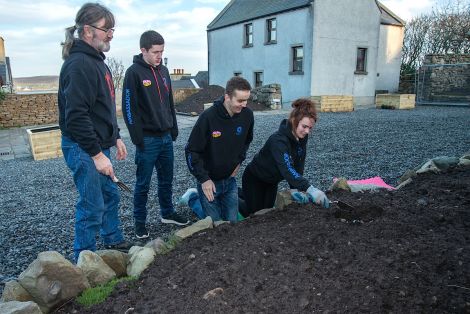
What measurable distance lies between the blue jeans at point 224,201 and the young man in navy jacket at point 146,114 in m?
0.53

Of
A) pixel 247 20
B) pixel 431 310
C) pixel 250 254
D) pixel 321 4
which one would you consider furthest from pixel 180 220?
pixel 247 20

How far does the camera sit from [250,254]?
235 centimetres

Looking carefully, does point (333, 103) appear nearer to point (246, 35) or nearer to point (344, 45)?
point (344, 45)

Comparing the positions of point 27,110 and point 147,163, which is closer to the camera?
point 147,163

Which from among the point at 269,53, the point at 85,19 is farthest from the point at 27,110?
the point at 85,19

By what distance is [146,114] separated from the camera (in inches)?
138

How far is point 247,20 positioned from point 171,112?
1992 cm

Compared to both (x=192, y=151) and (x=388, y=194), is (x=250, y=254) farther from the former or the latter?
(x=388, y=194)

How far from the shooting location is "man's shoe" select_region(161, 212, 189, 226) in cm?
383

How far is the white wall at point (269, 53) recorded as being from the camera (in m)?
19.1

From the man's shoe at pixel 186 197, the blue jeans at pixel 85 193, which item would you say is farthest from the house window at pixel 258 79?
the blue jeans at pixel 85 193

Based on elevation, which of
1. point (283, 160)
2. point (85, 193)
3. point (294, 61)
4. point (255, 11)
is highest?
point (255, 11)

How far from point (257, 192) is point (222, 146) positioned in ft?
2.51

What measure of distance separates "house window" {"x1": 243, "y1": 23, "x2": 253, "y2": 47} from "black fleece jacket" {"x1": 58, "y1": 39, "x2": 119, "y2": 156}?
67.9ft
